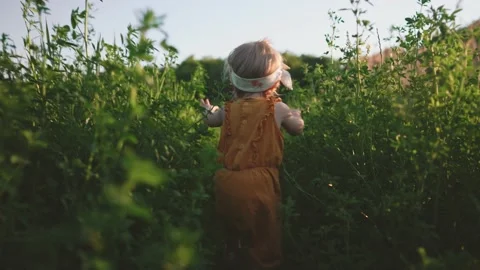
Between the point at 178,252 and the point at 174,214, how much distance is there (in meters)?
0.83

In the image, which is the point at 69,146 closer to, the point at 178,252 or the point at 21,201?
the point at 21,201

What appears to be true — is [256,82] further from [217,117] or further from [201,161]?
[201,161]

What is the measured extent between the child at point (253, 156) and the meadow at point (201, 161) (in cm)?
11

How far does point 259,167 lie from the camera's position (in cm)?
307

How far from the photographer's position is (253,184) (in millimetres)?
2996

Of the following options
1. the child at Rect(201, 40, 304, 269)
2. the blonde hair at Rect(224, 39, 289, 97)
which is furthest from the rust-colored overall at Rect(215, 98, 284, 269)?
the blonde hair at Rect(224, 39, 289, 97)

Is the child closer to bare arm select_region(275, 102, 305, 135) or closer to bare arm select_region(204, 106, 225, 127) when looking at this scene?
bare arm select_region(275, 102, 305, 135)

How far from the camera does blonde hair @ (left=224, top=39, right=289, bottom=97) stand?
320cm

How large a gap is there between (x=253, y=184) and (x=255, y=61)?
653 mm

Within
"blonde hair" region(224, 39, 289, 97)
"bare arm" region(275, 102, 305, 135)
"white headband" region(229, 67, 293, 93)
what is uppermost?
"blonde hair" region(224, 39, 289, 97)

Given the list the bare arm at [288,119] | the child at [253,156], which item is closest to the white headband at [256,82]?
the child at [253,156]

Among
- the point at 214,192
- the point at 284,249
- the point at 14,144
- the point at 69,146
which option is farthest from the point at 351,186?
the point at 14,144

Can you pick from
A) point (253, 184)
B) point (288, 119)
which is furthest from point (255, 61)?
point (253, 184)

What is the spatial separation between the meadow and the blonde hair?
35 centimetres
